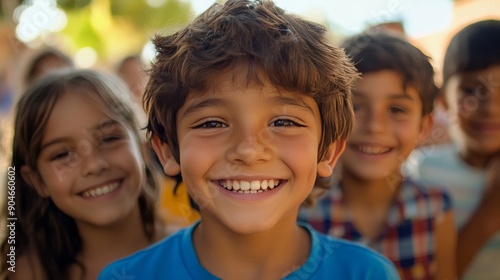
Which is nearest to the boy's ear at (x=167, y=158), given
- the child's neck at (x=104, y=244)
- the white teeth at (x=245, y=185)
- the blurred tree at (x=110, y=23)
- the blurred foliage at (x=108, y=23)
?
the white teeth at (x=245, y=185)

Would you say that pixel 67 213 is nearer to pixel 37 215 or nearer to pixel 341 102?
pixel 37 215

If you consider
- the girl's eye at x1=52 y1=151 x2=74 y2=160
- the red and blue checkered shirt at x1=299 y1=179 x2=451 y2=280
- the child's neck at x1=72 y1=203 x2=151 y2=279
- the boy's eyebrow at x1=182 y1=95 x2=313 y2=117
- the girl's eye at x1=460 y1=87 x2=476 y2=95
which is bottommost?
the red and blue checkered shirt at x1=299 y1=179 x2=451 y2=280

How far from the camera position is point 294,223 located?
165 cm

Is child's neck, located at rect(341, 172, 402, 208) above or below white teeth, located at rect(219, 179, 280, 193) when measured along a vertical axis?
below

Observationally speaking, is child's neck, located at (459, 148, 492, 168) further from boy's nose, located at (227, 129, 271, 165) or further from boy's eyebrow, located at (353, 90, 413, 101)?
boy's nose, located at (227, 129, 271, 165)

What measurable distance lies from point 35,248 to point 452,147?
1953mm

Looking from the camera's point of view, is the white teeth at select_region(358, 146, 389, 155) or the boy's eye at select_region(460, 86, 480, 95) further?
the boy's eye at select_region(460, 86, 480, 95)

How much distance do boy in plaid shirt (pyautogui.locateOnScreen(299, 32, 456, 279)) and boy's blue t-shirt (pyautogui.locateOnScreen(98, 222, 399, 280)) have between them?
0.60 meters

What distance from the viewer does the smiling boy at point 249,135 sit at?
141 centimetres

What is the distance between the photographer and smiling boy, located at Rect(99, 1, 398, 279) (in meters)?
1.41

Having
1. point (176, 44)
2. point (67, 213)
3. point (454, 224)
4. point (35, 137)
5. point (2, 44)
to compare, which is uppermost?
point (2, 44)

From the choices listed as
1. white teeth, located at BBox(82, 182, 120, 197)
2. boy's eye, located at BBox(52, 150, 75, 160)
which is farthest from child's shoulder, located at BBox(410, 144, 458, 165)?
boy's eye, located at BBox(52, 150, 75, 160)

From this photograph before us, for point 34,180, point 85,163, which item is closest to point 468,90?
point 85,163

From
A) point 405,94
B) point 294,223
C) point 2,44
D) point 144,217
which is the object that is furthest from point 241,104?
point 2,44
